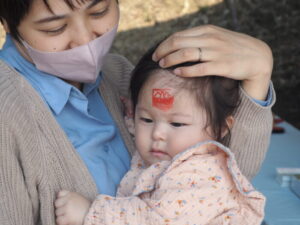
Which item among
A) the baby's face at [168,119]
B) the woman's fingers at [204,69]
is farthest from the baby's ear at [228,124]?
the woman's fingers at [204,69]

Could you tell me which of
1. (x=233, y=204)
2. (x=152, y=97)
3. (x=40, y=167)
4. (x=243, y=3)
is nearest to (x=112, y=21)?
(x=152, y=97)

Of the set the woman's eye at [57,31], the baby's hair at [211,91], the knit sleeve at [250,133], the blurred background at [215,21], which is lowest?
the blurred background at [215,21]

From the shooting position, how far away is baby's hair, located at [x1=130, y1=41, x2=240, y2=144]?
1594mm

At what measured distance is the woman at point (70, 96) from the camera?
1.34 m

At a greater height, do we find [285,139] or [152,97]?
[152,97]

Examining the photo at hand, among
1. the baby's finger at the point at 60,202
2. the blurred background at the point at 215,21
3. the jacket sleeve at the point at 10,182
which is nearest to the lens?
the jacket sleeve at the point at 10,182

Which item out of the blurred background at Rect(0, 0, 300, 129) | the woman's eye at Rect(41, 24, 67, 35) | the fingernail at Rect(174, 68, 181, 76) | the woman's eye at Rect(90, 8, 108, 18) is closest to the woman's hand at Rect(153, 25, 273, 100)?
the fingernail at Rect(174, 68, 181, 76)

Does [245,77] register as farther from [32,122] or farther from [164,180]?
[32,122]

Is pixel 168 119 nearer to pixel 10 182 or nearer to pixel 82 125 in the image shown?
pixel 82 125

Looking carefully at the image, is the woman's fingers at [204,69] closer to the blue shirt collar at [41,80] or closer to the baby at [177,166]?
the baby at [177,166]

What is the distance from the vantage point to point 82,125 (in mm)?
1577

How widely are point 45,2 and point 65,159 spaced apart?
49 centimetres

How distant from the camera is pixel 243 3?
6.83 meters

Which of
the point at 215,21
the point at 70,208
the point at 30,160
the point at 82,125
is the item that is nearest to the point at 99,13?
the point at 82,125
